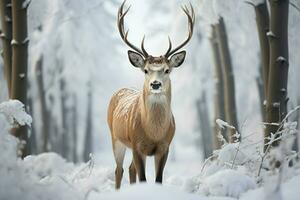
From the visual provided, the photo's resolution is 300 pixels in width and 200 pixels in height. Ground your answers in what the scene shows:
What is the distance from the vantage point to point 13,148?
412cm

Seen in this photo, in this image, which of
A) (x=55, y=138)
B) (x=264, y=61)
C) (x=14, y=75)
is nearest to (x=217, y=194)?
(x=264, y=61)

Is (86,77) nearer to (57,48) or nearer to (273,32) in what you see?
(57,48)

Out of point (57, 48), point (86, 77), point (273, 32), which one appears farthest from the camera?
point (86, 77)

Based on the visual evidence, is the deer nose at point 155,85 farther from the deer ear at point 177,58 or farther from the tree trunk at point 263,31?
the tree trunk at point 263,31

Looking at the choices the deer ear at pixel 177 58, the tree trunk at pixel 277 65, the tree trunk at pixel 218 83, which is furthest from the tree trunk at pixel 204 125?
the deer ear at pixel 177 58

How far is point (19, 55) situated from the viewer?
8156 mm

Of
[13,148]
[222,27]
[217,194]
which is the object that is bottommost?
[217,194]

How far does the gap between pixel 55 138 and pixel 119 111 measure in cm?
2001

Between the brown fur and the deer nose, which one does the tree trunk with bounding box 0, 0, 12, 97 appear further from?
the deer nose

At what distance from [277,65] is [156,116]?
6.07ft

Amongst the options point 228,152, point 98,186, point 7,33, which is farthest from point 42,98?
point 98,186

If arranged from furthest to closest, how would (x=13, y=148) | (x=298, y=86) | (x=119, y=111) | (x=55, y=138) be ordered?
(x=55, y=138) < (x=298, y=86) < (x=119, y=111) < (x=13, y=148)

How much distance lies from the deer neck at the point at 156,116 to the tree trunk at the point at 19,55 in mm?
2494

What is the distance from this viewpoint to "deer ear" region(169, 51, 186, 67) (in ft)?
22.1
